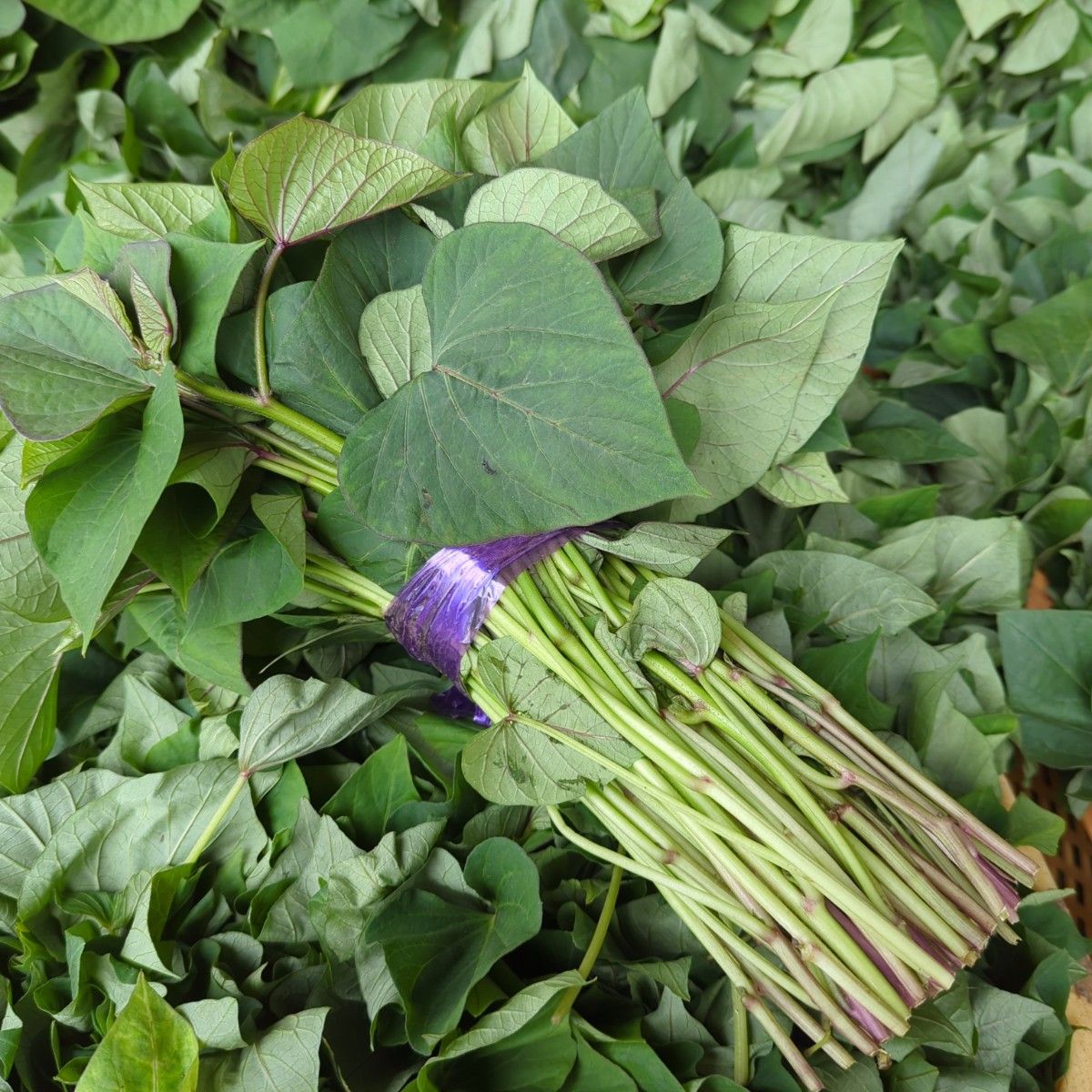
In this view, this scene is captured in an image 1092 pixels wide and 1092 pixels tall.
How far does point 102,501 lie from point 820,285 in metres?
0.31

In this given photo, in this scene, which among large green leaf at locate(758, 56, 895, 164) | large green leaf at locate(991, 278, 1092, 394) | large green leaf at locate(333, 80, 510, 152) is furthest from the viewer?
large green leaf at locate(758, 56, 895, 164)

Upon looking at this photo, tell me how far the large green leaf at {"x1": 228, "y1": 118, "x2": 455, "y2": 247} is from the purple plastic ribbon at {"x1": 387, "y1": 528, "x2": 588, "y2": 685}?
14 centimetres

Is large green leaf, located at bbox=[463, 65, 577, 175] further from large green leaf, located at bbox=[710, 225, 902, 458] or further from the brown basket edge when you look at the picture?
the brown basket edge

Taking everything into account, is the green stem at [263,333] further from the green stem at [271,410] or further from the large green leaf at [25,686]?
the large green leaf at [25,686]

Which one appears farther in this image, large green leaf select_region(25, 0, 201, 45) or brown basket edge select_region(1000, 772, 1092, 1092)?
large green leaf select_region(25, 0, 201, 45)

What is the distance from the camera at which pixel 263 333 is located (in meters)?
0.39

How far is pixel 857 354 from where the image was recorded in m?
0.40

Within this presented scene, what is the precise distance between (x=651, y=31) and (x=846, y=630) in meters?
0.49

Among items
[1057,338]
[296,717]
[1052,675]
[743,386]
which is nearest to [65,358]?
[296,717]

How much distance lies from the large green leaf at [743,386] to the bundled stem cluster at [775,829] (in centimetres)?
7

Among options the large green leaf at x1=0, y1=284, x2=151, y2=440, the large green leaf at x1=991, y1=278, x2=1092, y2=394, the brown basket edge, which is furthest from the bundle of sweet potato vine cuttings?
the large green leaf at x1=991, y1=278, x2=1092, y2=394

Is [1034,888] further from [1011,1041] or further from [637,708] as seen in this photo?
[637,708]

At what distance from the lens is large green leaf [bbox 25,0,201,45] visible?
61 centimetres

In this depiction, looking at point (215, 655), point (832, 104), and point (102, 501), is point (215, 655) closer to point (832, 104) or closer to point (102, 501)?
point (102, 501)
